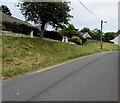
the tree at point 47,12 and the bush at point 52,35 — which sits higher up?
the tree at point 47,12

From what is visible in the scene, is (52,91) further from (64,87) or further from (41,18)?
(41,18)

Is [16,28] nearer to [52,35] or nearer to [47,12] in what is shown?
[47,12]

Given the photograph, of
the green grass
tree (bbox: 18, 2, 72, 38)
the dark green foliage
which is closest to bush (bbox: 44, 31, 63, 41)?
the dark green foliage

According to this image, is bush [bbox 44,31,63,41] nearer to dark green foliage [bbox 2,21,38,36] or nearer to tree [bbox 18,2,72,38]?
dark green foliage [bbox 2,21,38,36]

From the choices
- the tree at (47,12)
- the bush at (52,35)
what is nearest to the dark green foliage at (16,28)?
the tree at (47,12)

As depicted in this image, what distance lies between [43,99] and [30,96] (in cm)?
41

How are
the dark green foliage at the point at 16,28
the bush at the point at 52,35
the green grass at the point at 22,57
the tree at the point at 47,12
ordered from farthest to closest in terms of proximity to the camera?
the bush at the point at 52,35 → the dark green foliage at the point at 16,28 → the tree at the point at 47,12 → the green grass at the point at 22,57

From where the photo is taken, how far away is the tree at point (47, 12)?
45.3ft

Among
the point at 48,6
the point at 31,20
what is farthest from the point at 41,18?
the point at 48,6

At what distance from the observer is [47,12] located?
1417cm

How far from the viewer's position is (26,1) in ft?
47.2

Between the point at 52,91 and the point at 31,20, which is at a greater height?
the point at 31,20

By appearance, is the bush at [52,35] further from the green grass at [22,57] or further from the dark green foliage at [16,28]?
the green grass at [22,57]

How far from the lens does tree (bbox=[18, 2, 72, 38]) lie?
13.8 m
